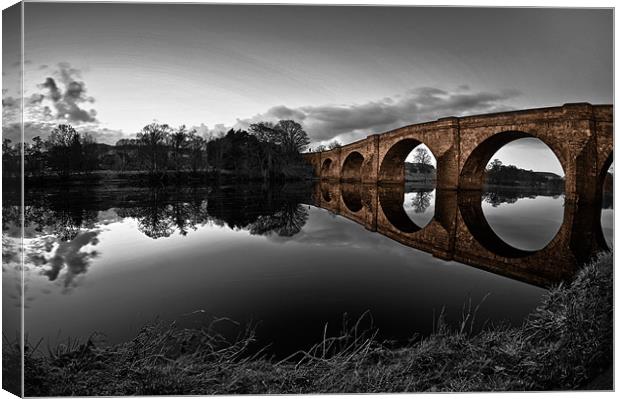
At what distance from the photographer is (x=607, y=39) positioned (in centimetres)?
329

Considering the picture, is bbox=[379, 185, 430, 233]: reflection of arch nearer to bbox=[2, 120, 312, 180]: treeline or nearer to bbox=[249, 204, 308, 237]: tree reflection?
bbox=[249, 204, 308, 237]: tree reflection

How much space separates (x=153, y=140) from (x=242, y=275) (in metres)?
2.17

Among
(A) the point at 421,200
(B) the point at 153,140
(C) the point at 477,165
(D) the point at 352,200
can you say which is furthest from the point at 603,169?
(D) the point at 352,200

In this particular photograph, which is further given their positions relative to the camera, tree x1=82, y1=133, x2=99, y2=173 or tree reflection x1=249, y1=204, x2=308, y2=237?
tree reflection x1=249, y1=204, x2=308, y2=237

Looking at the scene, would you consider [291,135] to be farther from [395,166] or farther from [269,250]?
[395,166]

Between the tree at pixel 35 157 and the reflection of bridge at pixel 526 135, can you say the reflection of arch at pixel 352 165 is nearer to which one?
the reflection of bridge at pixel 526 135

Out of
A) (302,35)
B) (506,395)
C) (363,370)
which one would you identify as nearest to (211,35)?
(302,35)

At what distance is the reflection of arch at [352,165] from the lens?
11.8m

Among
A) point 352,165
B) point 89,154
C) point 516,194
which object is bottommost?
point 516,194

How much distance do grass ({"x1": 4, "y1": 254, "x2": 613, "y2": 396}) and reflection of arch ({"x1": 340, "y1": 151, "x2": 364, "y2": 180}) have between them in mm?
8045

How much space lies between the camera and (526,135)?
623 cm

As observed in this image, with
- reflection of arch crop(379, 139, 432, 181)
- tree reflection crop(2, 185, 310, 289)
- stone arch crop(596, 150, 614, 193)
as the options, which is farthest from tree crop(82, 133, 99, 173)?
reflection of arch crop(379, 139, 432, 181)

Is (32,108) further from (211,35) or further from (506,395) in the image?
(506,395)

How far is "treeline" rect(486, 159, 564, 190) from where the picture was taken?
Answer: 5.19 meters
